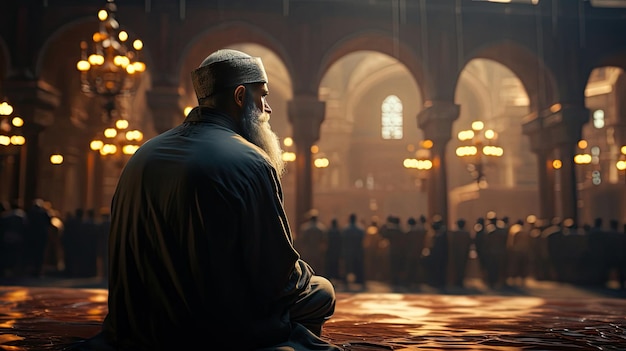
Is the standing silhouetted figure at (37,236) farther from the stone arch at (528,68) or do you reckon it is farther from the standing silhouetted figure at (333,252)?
the stone arch at (528,68)

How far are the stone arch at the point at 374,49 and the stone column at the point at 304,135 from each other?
60 centimetres

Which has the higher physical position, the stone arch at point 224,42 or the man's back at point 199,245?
the stone arch at point 224,42

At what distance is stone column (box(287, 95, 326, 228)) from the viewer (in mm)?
12930

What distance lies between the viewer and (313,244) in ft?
37.8

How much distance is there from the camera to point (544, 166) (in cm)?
1454

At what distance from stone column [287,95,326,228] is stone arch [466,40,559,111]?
12.4 ft

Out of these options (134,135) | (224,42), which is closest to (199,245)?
(134,135)

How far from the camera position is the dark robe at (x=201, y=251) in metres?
2.13

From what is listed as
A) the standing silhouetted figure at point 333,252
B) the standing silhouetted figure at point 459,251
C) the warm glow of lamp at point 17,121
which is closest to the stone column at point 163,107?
the warm glow of lamp at point 17,121

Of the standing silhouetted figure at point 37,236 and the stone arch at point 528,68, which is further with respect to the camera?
the stone arch at point 528,68

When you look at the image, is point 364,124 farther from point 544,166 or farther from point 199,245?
point 199,245

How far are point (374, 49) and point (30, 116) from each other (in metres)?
7.79

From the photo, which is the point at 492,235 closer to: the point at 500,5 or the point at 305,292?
the point at 500,5

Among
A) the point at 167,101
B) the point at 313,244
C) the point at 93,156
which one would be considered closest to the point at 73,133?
the point at 93,156
